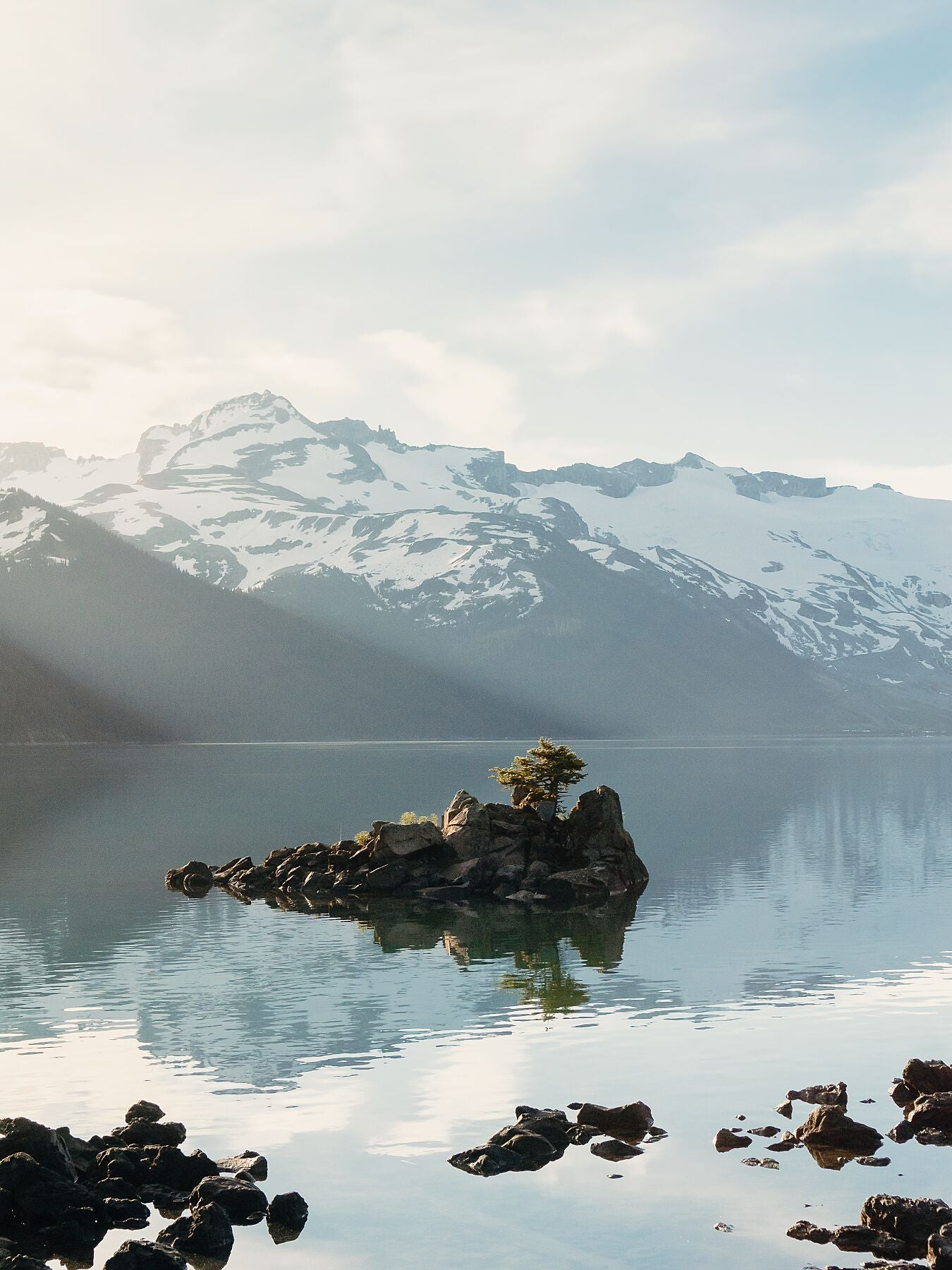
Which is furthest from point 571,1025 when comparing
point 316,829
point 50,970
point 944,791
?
point 944,791

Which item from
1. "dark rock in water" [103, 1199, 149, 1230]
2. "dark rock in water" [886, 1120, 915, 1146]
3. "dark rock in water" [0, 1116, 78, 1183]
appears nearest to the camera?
"dark rock in water" [103, 1199, 149, 1230]

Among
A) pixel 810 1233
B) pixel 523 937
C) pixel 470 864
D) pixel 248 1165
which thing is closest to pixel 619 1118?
pixel 810 1233

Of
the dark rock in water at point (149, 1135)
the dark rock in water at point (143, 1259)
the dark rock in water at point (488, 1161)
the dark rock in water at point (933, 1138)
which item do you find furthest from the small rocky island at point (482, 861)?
the dark rock in water at point (143, 1259)

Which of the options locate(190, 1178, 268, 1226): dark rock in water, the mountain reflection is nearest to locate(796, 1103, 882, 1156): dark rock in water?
locate(190, 1178, 268, 1226): dark rock in water

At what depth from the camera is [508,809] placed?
96.6 meters

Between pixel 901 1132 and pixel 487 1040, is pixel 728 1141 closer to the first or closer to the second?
pixel 901 1132

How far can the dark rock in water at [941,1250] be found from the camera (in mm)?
26750

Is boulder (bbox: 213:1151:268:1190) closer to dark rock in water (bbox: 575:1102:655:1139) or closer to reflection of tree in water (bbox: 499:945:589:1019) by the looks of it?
dark rock in water (bbox: 575:1102:655:1139)

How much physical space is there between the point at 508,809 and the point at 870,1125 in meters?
60.9

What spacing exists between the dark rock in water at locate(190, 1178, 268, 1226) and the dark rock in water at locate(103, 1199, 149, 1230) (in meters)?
1.18

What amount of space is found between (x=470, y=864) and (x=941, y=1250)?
65.0m

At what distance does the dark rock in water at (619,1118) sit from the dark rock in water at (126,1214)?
11752mm

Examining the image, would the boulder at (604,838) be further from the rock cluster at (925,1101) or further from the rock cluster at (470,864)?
the rock cluster at (925,1101)

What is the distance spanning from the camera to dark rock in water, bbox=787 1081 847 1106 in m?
36.9
